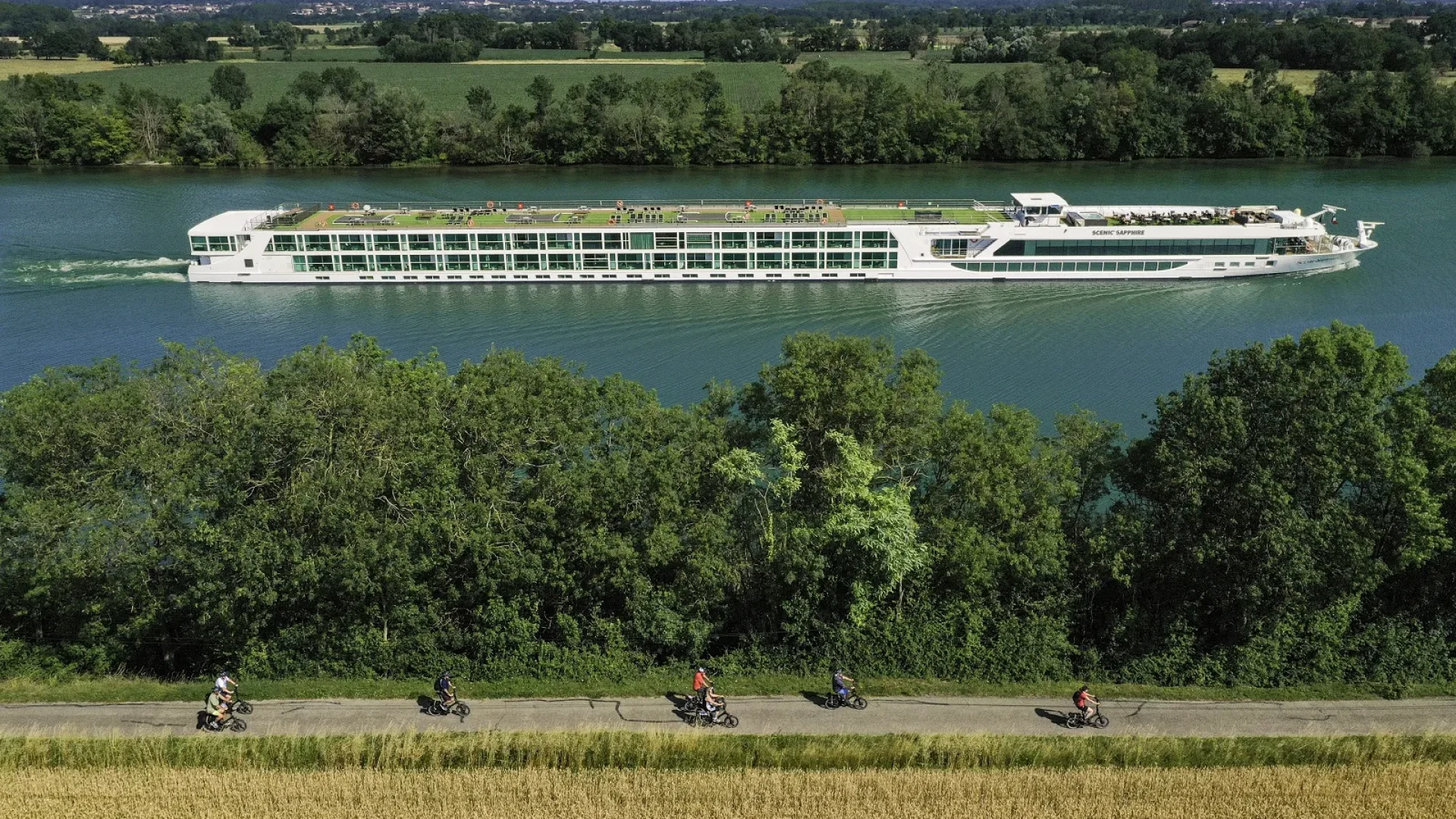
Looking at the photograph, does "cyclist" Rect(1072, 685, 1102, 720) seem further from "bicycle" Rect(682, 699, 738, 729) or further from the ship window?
the ship window

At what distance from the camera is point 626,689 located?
22.7m

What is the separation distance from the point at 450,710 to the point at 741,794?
5.68 meters

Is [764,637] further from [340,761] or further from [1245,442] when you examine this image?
[1245,442]

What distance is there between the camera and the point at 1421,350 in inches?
1779

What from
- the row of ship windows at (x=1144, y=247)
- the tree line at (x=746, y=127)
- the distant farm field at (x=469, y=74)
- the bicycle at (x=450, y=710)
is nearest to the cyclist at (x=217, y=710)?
the bicycle at (x=450, y=710)

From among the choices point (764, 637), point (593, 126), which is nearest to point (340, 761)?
point (764, 637)

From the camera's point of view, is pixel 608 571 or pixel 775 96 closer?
pixel 608 571

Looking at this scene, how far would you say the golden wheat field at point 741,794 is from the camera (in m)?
19.6

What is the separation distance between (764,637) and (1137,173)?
72214 millimetres

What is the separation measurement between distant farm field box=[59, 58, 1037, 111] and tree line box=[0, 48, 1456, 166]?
15098 millimetres

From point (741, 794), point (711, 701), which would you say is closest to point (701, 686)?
point (711, 701)

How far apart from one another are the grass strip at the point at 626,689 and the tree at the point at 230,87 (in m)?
86.5

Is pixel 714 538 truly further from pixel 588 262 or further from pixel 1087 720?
pixel 588 262

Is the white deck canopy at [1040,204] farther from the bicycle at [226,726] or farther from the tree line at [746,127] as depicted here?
the bicycle at [226,726]
